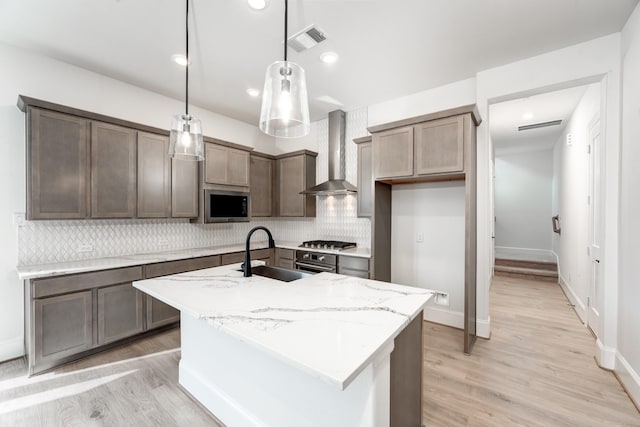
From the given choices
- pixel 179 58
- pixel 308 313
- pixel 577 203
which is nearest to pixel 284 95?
pixel 308 313

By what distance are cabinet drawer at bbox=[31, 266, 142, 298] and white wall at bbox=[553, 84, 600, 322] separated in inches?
208

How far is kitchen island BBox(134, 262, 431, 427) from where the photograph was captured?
994 millimetres

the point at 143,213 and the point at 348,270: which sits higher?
the point at 143,213

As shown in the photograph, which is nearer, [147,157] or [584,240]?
[147,157]

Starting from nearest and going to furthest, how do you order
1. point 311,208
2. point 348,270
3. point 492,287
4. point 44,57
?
point 44,57 < point 348,270 < point 311,208 < point 492,287

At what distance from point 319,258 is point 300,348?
9.05 feet

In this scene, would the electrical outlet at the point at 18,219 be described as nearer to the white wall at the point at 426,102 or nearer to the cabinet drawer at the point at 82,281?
the cabinet drawer at the point at 82,281

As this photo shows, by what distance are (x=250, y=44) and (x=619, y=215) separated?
11.8 ft

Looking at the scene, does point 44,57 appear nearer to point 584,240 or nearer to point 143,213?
point 143,213

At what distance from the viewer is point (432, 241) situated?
137 inches

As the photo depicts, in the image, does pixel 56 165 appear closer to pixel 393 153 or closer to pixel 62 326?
pixel 62 326

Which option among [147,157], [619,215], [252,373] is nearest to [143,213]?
[147,157]

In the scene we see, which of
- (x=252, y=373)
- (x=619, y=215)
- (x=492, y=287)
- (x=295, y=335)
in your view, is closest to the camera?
(x=295, y=335)

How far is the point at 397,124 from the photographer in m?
3.02
